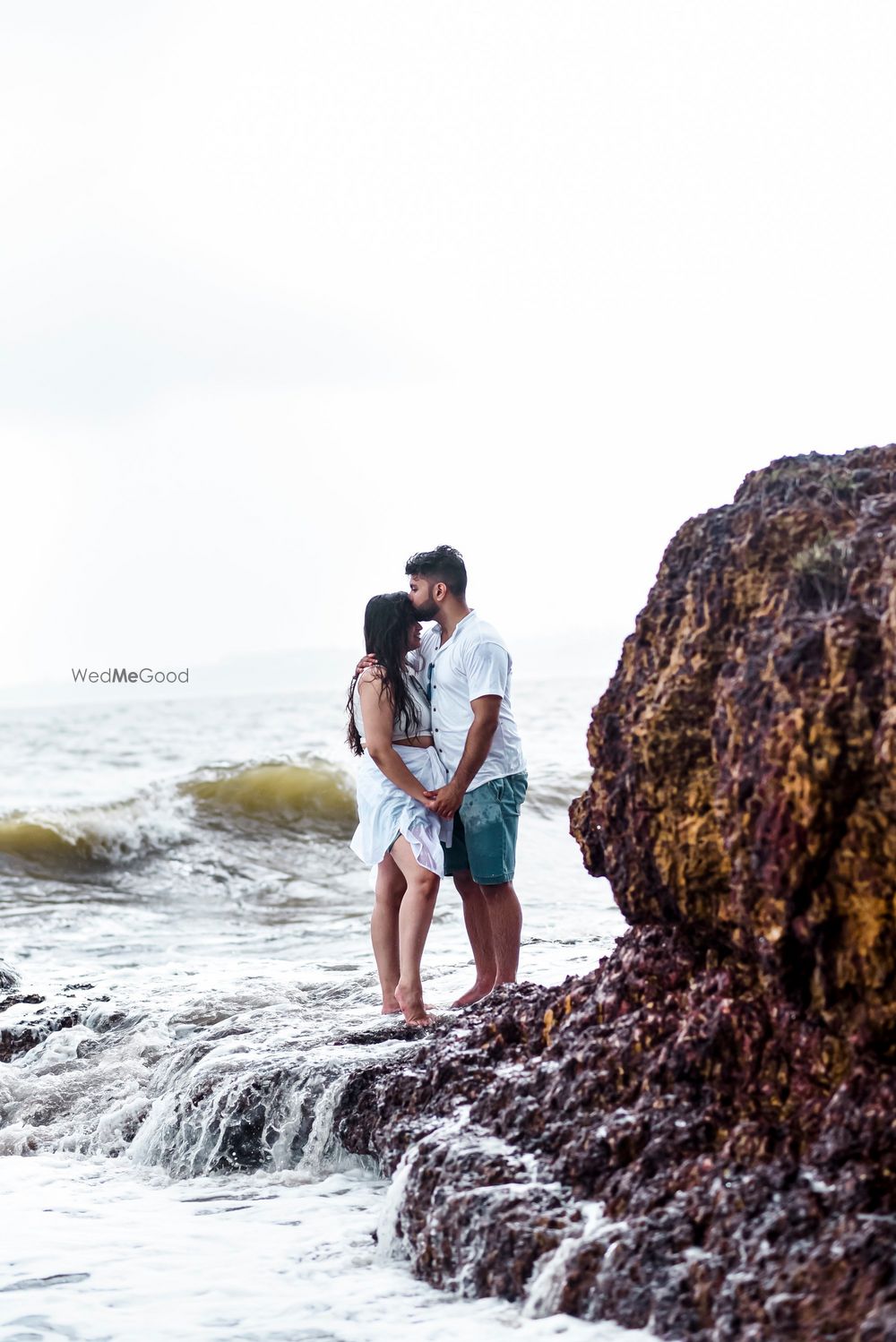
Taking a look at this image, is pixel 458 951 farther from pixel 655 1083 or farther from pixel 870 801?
pixel 870 801

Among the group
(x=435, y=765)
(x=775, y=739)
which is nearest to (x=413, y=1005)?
(x=435, y=765)

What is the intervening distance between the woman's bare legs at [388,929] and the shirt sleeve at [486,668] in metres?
0.90

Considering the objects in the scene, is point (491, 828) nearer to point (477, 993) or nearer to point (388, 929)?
point (388, 929)

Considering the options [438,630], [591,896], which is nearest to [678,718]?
[438,630]

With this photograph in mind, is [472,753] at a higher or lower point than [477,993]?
higher

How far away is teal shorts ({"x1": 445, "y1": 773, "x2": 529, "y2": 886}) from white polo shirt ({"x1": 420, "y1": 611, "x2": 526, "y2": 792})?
2.2 inches

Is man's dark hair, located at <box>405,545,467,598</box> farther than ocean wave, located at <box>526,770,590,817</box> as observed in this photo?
No

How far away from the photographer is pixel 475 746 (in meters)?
5.72

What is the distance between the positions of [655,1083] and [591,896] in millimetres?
7262

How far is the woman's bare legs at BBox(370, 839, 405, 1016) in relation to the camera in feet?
19.3

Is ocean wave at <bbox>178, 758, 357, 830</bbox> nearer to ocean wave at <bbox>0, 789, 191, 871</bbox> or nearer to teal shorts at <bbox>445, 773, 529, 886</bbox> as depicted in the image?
ocean wave at <bbox>0, 789, 191, 871</bbox>

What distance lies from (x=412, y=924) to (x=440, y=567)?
161cm

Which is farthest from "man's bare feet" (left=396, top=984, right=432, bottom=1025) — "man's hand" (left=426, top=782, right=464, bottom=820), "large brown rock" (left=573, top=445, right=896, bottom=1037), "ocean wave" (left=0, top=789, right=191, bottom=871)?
"ocean wave" (left=0, top=789, right=191, bottom=871)

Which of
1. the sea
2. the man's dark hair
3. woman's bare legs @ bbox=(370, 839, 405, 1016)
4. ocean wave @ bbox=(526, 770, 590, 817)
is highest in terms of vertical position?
the man's dark hair
